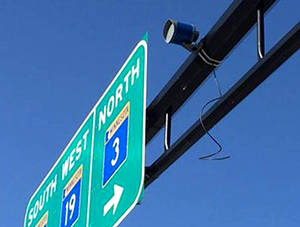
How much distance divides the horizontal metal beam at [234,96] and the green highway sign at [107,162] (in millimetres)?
328

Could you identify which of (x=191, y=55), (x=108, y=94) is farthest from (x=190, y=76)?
(x=108, y=94)

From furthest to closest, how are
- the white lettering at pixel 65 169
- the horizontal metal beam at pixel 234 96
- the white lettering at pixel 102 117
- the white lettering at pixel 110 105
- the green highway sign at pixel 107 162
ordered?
the white lettering at pixel 65 169 < the white lettering at pixel 102 117 < the white lettering at pixel 110 105 < the green highway sign at pixel 107 162 < the horizontal metal beam at pixel 234 96

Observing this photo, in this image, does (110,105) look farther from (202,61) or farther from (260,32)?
(260,32)

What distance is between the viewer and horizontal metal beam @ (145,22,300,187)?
347 centimetres

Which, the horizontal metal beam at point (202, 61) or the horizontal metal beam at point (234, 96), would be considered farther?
the horizontal metal beam at point (202, 61)

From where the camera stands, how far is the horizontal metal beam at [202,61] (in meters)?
3.92

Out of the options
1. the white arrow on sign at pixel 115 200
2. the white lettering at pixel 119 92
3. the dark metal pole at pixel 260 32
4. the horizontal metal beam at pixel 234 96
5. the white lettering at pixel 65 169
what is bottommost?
the white arrow on sign at pixel 115 200

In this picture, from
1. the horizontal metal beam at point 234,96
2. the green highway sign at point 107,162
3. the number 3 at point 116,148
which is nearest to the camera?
the horizontal metal beam at point 234,96

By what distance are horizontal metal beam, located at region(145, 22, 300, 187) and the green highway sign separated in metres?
0.33

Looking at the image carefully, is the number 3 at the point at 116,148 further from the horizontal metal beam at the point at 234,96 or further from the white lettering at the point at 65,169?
the white lettering at the point at 65,169

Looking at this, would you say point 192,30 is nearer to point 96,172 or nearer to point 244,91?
point 244,91

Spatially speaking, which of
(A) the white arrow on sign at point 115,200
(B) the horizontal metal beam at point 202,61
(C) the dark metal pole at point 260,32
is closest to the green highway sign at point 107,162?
(A) the white arrow on sign at point 115,200

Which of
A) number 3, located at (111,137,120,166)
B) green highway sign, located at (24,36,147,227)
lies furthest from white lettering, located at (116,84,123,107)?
number 3, located at (111,137,120,166)

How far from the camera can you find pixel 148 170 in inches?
180
